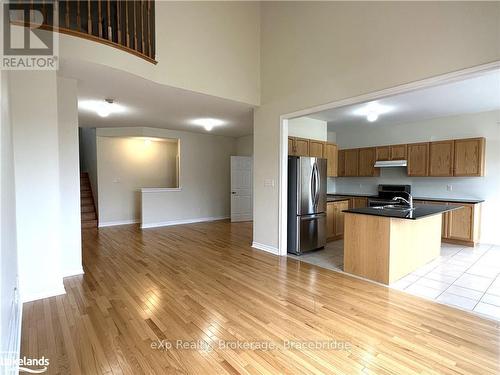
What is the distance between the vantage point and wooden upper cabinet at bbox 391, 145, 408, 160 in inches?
231

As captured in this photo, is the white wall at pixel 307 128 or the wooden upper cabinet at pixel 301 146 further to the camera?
the white wall at pixel 307 128

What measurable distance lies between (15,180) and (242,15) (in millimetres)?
4123

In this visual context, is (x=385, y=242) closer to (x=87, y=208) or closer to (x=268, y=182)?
(x=268, y=182)

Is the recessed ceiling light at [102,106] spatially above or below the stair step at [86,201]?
above

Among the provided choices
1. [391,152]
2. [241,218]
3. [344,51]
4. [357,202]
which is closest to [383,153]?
[391,152]

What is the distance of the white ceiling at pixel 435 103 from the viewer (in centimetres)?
368

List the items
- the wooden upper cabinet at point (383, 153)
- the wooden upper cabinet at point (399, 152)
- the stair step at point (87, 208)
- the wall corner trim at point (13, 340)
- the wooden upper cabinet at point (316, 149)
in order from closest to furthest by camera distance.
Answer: the wall corner trim at point (13, 340) < the wooden upper cabinet at point (316, 149) < the wooden upper cabinet at point (399, 152) < the wooden upper cabinet at point (383, 153) < the stair step at point (87, 208)

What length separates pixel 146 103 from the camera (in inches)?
175

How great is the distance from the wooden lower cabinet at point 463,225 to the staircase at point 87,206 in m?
8.22

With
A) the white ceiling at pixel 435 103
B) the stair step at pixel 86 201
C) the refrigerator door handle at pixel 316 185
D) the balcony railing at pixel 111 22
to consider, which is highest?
the balcony railing at pixel 111 22

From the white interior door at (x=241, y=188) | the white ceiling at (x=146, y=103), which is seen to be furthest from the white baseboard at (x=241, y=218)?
the white ceiling at (x=146, y=103)

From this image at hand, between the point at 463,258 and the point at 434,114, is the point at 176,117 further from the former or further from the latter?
the point at 463,258

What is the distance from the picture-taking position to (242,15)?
4.41 m

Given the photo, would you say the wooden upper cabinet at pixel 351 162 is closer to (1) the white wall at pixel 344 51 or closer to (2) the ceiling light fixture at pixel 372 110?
(2) the ceiling light fixture at pixel 372 110
